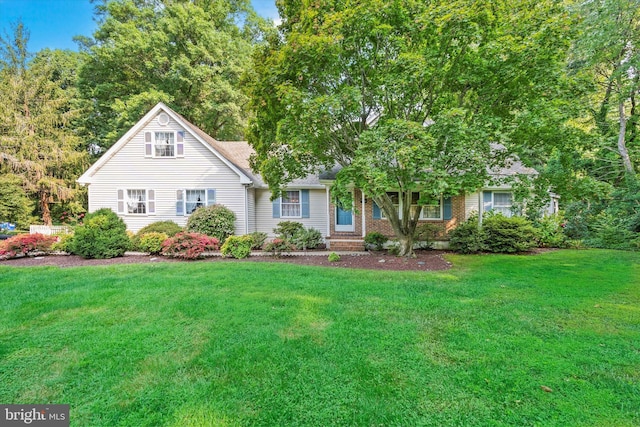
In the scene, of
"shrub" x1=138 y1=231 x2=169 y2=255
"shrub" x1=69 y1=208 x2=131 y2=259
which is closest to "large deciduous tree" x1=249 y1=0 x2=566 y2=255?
"shrub" x1=138 y1=231 x2=169 y2=255

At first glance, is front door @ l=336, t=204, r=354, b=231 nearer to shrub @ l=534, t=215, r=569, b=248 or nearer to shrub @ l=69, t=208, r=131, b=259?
shrub @ l=534, t=215, r=569, b=248

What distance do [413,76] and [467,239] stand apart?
6.82 meters

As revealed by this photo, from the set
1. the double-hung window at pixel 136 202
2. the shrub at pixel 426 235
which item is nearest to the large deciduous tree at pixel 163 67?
the double-hung window at pixel 136 202

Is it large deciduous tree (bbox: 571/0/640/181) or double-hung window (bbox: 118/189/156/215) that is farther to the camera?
double-hung window (bbox: 118/189/156/215)

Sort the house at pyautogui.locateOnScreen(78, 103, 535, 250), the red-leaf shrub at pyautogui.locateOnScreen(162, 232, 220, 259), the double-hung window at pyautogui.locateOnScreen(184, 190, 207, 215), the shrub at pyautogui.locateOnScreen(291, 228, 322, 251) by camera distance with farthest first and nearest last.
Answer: the double-hung window at pyautogui.locateOnScreen(184, 190, 207, 215) → the house at pyautogui.locateOnScreen(78, 103, 535, 250) → the shrub at pyautogui.locateOnScreen(291, 228, 322, 251) → the red-leaf shrub at pyautogui.locateOnScreen(162, 232, 220, 259)

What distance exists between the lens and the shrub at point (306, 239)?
39.4 ft

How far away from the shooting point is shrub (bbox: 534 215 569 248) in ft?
41.0

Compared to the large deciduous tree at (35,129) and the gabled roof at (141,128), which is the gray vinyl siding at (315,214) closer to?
the gabled roof at (141,128)

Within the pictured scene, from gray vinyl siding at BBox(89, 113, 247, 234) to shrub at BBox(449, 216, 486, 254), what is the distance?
378 inches

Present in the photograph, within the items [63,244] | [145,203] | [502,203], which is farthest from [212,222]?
[502,203]

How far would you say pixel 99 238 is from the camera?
1017 centimetres

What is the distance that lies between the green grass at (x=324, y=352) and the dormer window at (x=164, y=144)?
30.6ft

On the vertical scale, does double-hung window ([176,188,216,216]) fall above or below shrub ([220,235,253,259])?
above

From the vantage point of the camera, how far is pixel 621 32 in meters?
12.0
